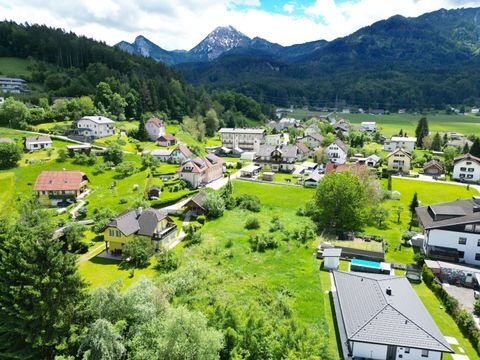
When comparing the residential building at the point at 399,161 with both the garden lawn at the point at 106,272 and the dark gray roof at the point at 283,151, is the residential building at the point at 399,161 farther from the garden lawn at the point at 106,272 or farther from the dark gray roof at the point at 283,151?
the garden lawn at the point at 106,272

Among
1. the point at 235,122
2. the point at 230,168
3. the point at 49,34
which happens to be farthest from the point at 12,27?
the point at 230,168

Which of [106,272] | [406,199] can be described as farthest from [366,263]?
[106,272]

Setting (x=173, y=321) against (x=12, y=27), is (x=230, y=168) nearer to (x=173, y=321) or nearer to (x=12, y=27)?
(x=173, y=321)

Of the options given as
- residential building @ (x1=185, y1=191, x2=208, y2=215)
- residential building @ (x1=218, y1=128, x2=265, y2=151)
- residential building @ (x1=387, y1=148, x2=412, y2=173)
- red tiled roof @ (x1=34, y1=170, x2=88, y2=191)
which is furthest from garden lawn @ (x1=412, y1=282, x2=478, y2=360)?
residential building @ (x1=218, y1=128, x2=265, y2=151)

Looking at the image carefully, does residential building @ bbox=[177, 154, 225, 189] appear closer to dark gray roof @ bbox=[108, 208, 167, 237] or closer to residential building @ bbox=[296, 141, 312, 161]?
dark gray roof @ bbox=[108, 208, 167, 237]

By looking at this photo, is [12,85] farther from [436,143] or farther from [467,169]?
[436,143]

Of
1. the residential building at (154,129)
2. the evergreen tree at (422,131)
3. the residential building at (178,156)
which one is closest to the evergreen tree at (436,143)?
the evergreen tree at (422,131)

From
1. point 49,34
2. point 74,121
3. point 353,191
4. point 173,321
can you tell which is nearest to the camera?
point 173,321
